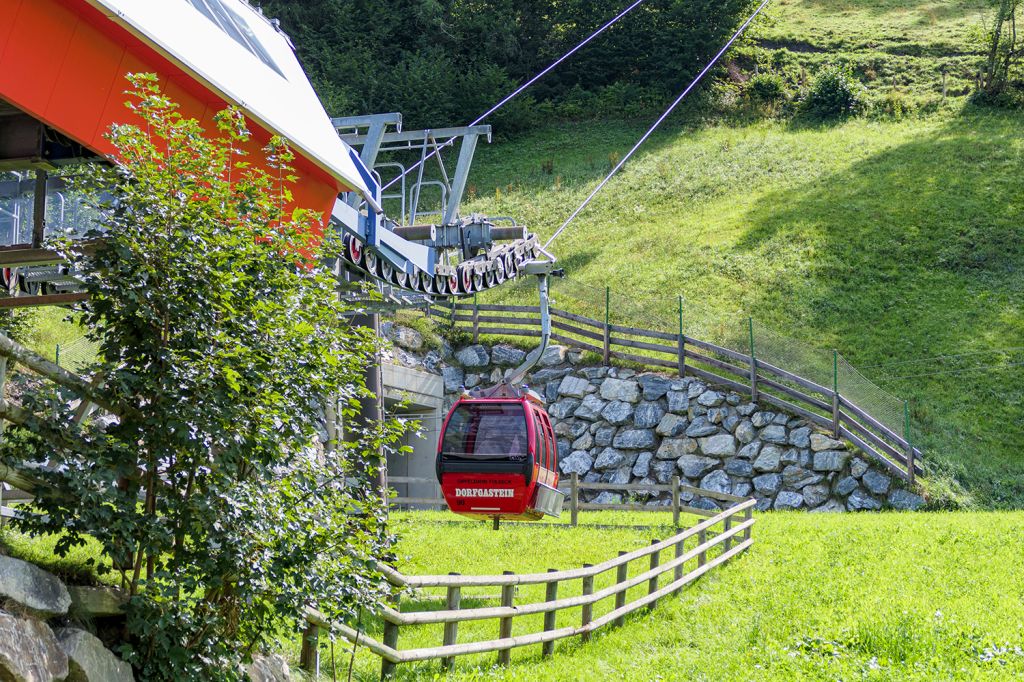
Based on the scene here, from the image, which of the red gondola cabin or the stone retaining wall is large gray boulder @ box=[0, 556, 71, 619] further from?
the stone retaining wall

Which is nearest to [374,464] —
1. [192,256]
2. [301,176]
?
[192,256]

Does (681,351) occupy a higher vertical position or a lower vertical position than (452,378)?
higher

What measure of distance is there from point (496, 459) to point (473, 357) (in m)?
13.6

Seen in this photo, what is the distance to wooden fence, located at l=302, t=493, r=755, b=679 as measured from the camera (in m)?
8.95

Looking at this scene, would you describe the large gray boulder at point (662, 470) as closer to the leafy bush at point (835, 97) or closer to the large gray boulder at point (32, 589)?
the large gray boulder at point (32, 589)

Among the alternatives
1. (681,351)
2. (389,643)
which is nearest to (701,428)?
(681,351)

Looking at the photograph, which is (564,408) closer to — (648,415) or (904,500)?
(648,415)

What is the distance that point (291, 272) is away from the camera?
775 cm

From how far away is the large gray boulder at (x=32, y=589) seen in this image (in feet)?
20.5

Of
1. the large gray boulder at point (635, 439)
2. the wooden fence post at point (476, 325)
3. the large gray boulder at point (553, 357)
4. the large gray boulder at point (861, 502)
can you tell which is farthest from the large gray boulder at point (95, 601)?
the wooden fence post at point (476, 325)

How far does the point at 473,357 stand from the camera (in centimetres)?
3003

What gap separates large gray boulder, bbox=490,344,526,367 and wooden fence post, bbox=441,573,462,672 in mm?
19906

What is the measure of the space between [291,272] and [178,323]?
1.01m

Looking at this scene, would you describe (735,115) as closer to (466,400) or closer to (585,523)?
(585,523)
